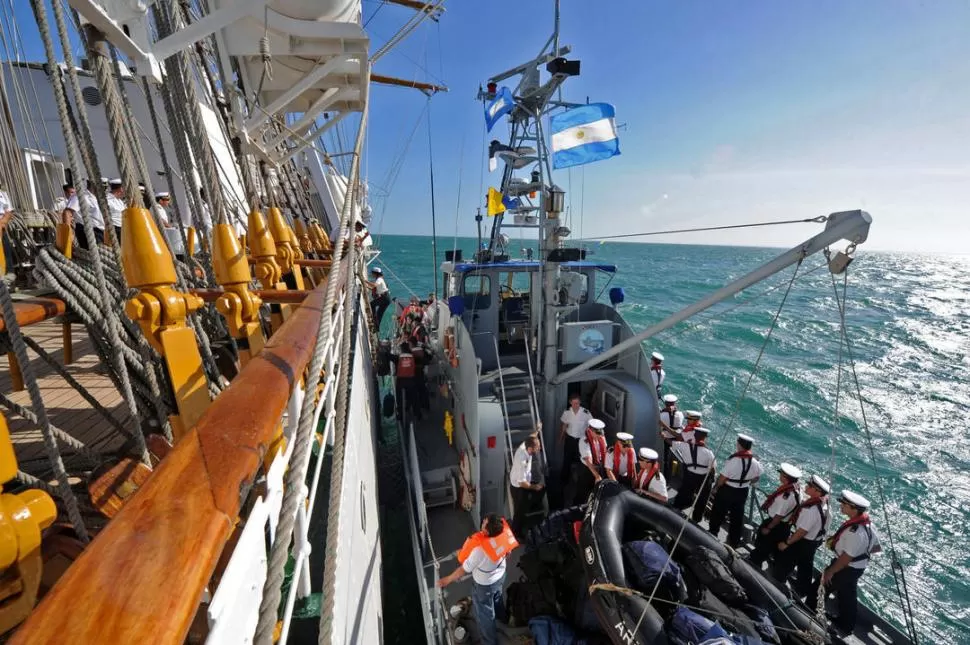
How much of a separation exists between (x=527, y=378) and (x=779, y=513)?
3704 millimetres

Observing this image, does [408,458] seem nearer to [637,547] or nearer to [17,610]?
[637,547]

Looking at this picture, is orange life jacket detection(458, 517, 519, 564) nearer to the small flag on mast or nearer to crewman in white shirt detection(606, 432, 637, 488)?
crewman in white shirt detection(606, 432, 637, 488)

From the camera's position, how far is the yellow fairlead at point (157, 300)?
149cm

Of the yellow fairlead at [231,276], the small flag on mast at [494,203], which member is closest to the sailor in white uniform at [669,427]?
the small flag on mast at [494,203]

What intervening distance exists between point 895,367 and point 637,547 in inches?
870

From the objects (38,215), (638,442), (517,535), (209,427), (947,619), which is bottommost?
(947,619)

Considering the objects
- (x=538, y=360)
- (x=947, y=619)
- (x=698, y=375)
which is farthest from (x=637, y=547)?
(x=698, y=375)

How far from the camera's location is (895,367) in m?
18.8

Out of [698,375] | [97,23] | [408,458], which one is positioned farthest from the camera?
[698,375]

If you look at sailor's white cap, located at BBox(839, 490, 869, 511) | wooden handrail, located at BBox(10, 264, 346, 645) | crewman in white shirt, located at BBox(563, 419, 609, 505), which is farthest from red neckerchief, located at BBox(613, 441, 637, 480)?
wooden handrail, located at BBox(10, 264, 346, 645)

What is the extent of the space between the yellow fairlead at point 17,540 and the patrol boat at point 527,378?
163 inches

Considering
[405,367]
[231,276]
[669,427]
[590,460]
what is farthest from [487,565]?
[405,367]

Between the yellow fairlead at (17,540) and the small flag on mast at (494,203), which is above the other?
the small flag on mast at (494,203)

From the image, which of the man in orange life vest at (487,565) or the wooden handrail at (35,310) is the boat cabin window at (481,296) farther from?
the wooden handrail at (35,310)
